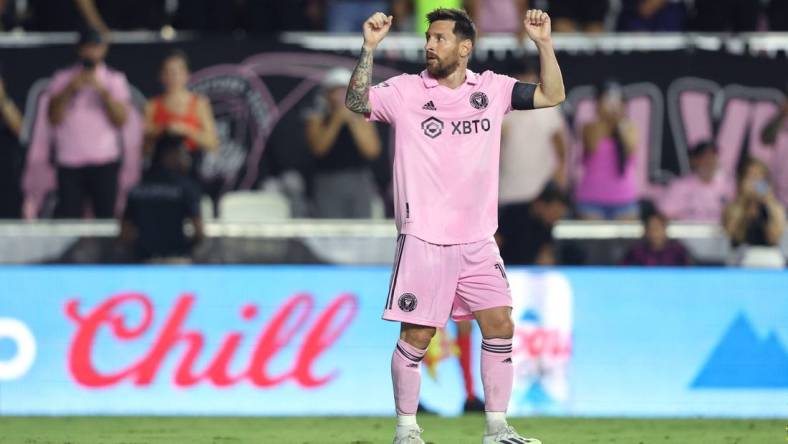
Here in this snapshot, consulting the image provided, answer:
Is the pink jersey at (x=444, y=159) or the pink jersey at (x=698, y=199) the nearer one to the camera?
the pink jersey at (x=444, y=159)

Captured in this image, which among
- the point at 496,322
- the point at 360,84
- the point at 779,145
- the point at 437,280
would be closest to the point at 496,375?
the point at 496,322

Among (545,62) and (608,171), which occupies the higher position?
(545,62)

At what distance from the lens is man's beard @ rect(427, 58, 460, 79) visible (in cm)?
891

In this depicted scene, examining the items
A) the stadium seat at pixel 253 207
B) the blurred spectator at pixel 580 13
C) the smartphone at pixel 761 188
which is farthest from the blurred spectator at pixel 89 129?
the smartphone at pixel 761 188

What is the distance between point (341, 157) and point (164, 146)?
5.74 feet

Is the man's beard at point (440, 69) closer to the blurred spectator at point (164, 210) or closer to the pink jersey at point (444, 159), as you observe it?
the pink jersey at point (444, 159)

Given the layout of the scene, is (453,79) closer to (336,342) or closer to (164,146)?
(336,342)

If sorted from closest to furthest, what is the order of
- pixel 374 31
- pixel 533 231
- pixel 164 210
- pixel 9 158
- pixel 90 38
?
pixel 374 31 → pixel 164 210 → pixel 533 231 → pixel 90 38 → pixel 9 158

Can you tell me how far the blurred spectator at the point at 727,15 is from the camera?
1639 cm

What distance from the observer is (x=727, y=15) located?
16.5 m

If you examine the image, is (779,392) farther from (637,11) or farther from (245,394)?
(637,11)

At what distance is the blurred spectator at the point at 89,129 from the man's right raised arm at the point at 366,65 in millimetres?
6511

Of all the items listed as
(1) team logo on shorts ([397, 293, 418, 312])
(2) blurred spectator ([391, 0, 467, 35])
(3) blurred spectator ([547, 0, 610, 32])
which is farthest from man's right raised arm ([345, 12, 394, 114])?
(3) blurred spectator ([547, 0, 610, 32])

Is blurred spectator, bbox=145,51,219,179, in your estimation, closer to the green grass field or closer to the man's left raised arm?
the green grass field
